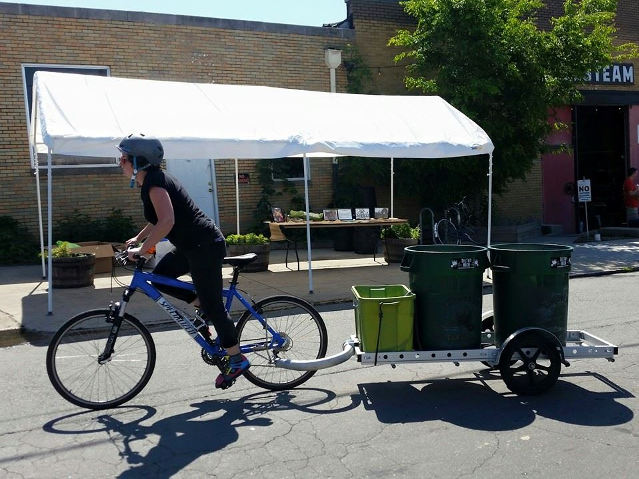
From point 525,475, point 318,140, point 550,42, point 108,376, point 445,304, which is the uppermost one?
point 550,42

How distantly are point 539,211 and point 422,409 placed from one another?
16096 millimetres

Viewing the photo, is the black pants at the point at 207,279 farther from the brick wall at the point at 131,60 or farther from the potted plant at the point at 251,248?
the brick wall at the point at 131,60

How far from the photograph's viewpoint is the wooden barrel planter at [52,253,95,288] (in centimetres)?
1031

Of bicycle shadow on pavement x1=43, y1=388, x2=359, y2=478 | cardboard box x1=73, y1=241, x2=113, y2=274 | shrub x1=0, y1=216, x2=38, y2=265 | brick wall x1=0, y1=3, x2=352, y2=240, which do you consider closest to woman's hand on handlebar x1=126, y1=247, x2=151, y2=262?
bicycle shadow on pavement x1=43, y1=388, x2=359, y2=478

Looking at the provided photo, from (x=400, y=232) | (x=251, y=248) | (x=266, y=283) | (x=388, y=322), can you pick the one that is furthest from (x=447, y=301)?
(x=400, y=232)

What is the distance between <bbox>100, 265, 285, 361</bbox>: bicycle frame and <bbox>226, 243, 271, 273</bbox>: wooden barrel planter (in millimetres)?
6313

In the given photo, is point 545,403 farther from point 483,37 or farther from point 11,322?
point 483,37

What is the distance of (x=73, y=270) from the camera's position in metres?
10.3

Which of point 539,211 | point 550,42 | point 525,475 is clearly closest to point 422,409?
point 525,475

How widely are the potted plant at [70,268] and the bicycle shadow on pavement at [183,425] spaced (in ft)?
17.9

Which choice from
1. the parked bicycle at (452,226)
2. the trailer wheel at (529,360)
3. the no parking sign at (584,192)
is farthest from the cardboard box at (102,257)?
the no parking sign at (584,192)

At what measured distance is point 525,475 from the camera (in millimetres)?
4066

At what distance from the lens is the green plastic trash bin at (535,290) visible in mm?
5574

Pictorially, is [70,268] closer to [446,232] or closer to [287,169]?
[287,169]
